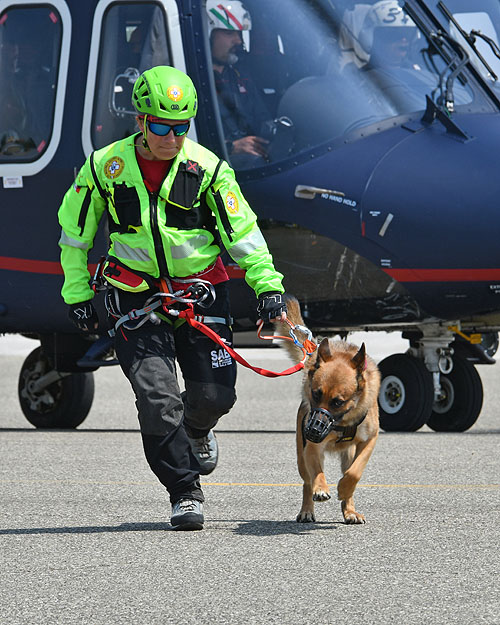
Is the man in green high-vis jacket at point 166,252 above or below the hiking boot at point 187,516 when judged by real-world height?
above

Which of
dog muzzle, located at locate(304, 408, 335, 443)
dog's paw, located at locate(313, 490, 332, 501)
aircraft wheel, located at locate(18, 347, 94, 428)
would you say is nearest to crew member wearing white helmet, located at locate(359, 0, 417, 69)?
aircraft wheel, located at locate(18, 347, 94, 428)

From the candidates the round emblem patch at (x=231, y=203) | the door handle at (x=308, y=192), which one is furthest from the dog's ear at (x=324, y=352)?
the door handle at (x=308, y=192)

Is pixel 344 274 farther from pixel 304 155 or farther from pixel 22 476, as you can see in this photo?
pixel 22 476

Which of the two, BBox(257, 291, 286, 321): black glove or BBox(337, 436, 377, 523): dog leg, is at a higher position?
BBox(257, 291, 286, 321): black glove

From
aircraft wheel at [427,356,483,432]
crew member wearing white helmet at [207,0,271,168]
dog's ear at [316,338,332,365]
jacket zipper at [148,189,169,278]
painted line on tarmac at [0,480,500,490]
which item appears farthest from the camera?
aircraft wheel at [427,356,483,432]

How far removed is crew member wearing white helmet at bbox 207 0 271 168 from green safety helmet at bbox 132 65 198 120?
3.86 metres

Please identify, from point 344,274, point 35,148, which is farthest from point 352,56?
point 35,148

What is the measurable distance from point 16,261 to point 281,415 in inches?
155

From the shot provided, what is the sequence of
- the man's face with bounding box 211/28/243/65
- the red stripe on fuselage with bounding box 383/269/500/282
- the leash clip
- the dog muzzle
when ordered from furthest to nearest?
the man's face with bounding box 211/28/243/65
the red stripe on fuselage with bounding box 383/269/500/282
the leash clip
the dog muzzle

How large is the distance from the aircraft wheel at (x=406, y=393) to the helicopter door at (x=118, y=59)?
2.70 m

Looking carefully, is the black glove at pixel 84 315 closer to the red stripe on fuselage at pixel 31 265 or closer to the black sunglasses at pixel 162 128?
the black sunglasses at pixel 162 128

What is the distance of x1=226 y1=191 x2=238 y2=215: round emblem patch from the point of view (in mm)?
6230

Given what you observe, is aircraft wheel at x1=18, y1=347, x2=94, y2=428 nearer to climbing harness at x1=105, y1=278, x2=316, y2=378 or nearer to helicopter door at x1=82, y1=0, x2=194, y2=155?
helicopter door at x1=82, y1=0, x2=194, y2=155

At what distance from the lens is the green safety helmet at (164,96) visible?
6.01m
